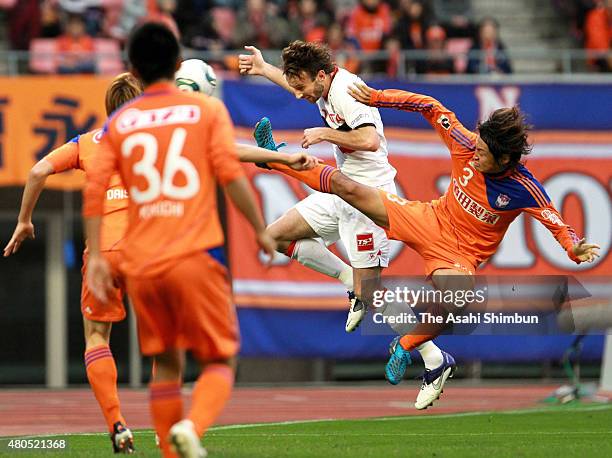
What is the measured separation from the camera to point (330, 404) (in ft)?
49.9

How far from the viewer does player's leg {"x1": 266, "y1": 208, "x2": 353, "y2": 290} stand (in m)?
10.8

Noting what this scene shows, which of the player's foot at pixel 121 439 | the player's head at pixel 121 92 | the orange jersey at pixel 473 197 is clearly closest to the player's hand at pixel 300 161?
the player's head at pixel 121 92

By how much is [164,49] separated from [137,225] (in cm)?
89

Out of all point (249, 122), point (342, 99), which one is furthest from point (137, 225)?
point (249, 122)

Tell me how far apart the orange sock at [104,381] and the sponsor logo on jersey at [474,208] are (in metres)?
3.23

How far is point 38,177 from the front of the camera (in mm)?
8367

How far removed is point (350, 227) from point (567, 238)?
1.86m

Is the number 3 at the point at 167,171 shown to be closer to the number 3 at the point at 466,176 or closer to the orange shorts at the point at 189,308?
the orange shorts at the point at 189,308

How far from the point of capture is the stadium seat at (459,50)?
1822 cm

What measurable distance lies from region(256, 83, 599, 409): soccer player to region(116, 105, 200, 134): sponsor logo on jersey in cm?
337

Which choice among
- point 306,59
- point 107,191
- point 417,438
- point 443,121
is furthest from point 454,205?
point 107,191

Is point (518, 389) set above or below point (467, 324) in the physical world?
below

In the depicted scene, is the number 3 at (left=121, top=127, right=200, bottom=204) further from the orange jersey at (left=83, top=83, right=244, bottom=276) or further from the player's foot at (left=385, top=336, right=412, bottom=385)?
the player's foot at (left=385, top=336, right=412, bottom=385)

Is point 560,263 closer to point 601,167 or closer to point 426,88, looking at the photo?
point 601,167
